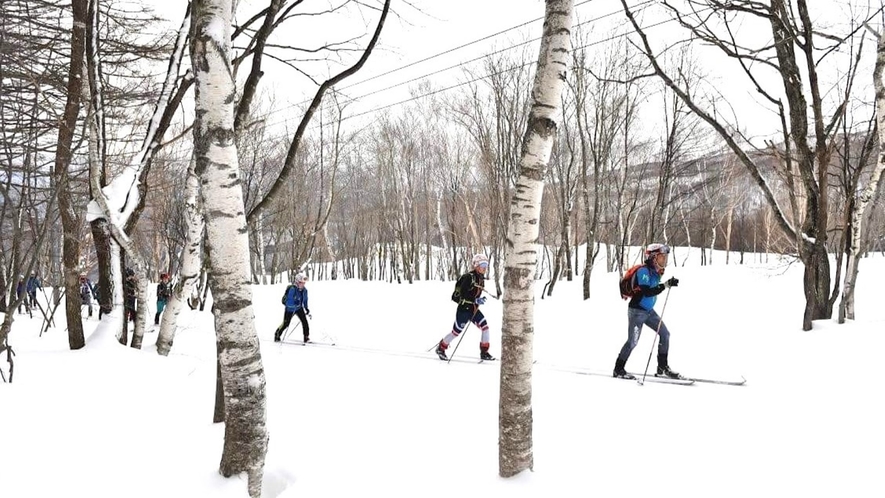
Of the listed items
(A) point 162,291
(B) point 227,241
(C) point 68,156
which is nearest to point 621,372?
(B) point 227,241

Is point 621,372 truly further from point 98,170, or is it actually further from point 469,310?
point 98,170

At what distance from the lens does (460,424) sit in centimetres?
469

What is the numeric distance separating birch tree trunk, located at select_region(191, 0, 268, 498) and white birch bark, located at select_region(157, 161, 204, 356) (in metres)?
5.62

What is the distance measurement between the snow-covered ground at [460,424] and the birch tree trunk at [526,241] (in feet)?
1.15

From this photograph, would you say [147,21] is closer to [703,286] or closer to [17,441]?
[17,441]

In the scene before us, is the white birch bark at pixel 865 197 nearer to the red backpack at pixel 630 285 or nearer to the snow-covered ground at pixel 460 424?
the snow-covered ground at pixel 460 424

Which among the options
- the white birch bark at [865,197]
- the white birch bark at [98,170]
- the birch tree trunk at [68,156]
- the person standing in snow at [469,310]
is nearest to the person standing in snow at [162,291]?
the white birch bark at [98,170]

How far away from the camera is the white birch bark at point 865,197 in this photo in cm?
686

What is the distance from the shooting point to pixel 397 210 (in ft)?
94.7

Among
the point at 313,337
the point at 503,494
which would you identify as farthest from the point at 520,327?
the point at 313,337

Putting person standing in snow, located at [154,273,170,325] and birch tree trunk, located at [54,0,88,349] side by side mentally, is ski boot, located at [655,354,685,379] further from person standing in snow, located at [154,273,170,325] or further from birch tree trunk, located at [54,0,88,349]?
person standing in snow, located at [154,273,170,325]

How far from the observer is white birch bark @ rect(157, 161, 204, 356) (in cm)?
817

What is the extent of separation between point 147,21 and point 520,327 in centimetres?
841

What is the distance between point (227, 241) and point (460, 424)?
272 cm
